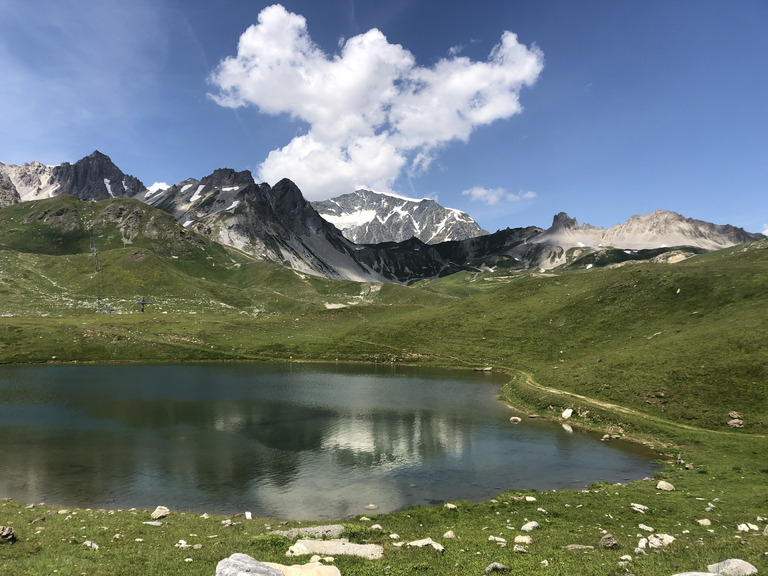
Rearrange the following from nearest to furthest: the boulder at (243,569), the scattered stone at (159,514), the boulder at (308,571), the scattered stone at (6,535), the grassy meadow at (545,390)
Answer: the boulder at (243,569) → the boulder at (308,571) → the grassy meadow at (545,390) → the scattered stone at (6,535) → the scattered stone at (159,514)

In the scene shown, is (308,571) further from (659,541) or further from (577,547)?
(659,541)

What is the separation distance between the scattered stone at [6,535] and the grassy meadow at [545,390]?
449 millimetres

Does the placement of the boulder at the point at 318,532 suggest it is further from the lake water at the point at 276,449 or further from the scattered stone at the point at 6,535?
the scattered stone at the point at 6,535

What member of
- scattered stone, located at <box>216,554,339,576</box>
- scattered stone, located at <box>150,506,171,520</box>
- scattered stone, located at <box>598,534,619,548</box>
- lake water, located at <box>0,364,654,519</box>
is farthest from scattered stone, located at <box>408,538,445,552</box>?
scattered stone, located at <box>150,506,171,520</box>

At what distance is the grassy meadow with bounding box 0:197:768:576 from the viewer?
18688 millimetres

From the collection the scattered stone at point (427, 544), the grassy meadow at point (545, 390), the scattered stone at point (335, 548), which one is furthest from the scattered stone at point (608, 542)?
the scattered stone at point (335, 548)

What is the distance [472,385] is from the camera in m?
83.1

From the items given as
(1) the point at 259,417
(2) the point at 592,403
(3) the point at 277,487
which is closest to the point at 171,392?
(1) the point at 259,417

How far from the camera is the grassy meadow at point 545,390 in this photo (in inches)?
736

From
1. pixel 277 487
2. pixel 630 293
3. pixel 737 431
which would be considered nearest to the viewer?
pixel 277 487

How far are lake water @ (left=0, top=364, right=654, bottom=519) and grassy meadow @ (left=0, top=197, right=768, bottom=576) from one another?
13.1 ft

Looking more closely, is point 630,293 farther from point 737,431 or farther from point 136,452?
point 136,452

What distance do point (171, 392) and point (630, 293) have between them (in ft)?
369

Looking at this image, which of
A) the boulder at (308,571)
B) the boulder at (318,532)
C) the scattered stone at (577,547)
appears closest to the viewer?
the boulder at (308,571)
